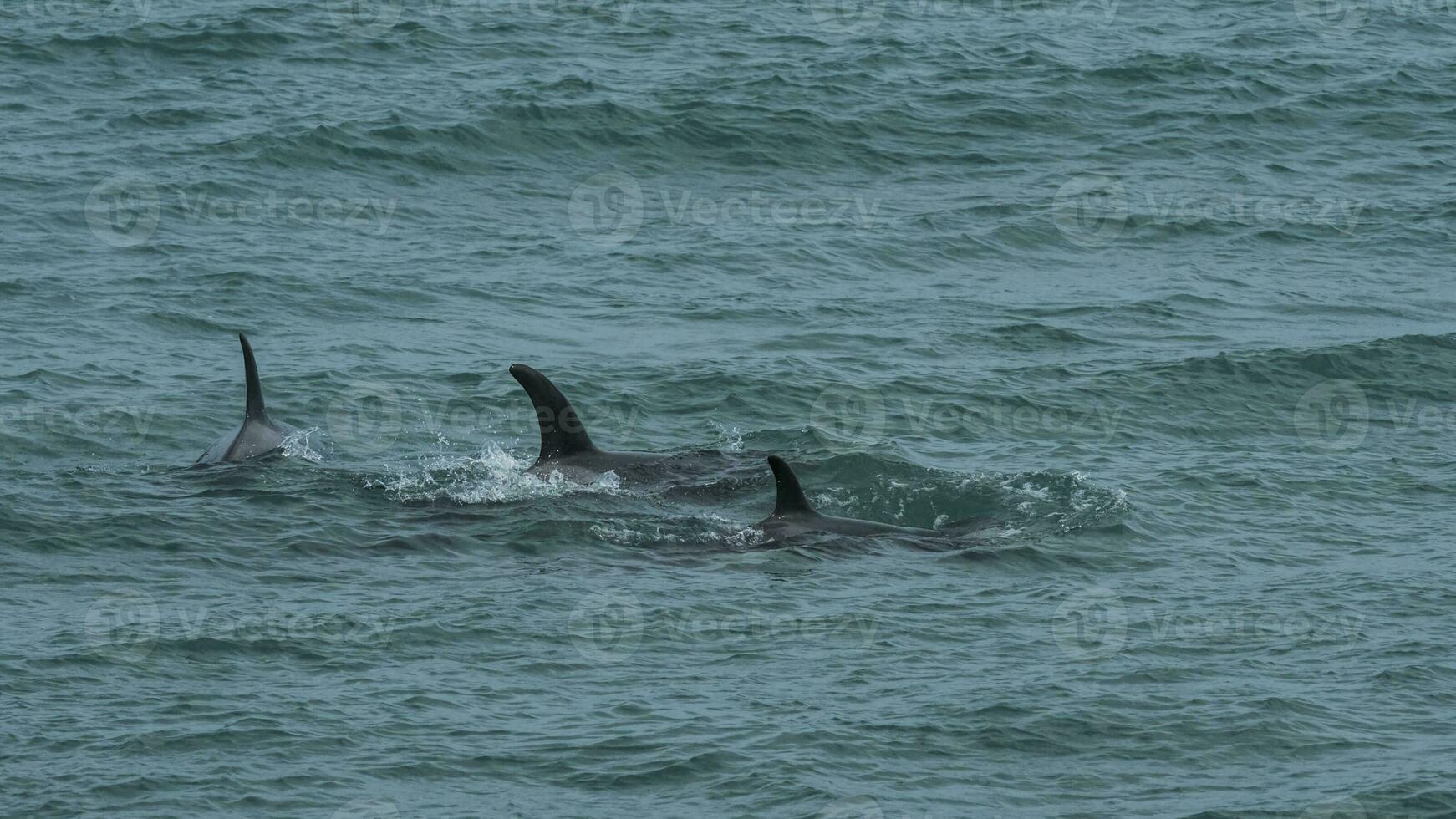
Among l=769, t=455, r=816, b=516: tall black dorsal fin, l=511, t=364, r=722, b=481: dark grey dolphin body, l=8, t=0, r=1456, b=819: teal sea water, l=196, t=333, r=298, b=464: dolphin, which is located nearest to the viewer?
l=8, t=0, r=1456, b=819: teal sea water

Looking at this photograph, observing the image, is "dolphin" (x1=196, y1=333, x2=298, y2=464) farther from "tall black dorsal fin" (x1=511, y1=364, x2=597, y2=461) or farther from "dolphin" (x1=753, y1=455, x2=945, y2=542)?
"dolphin" (x1=753, y1=455, x2=945, y2=542)

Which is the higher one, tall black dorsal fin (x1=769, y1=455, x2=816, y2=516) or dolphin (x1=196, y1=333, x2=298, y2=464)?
tall black dorsal fin (x1=769, y1=455, x2=816, y2=516)

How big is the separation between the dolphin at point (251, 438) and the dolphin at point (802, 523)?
4.96m

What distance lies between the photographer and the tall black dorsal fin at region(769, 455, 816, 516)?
15.5 metres

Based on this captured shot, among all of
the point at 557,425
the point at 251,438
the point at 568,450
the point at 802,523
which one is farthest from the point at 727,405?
the point at 251,438

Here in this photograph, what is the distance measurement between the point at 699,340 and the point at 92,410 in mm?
6784

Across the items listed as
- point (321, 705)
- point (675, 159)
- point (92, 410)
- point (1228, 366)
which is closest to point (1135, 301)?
point (1228, 366)

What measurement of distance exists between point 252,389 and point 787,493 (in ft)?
17.6

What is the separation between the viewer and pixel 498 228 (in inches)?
1035

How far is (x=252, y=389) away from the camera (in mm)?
17844

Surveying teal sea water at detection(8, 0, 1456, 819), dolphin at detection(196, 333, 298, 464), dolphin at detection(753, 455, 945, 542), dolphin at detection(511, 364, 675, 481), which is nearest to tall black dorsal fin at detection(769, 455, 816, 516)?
dolphin at detection(753, 455, 945, 542)

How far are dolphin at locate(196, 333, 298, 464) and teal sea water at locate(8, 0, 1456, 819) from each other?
37 centimetres

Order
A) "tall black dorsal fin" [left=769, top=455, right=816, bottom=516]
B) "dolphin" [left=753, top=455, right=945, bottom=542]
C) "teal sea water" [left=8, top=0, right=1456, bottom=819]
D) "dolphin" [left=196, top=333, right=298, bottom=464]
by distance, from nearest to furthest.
A: "teal sea water" [left=8, top=0, right=1456, bottom=819] → "tall black dorsal fin" [left=769, top=455, right=816, bottom=516] → "dolphin" [left=753, top=455, right=945, bottom=542] → "dolphin" [left=196, top=333, right=298, bottom=464]

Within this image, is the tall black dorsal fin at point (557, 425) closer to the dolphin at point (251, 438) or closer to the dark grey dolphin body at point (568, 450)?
the dark grey dolphin body at point (568, 450)
